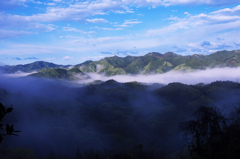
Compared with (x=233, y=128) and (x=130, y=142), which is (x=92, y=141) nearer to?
(x=130, y=142)

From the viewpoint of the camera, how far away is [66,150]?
188 meters

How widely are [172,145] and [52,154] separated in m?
107

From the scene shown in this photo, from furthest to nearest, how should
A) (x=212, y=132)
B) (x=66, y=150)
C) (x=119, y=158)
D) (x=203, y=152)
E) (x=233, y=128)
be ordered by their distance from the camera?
1. (x=66, y=150)
2. (x=119, y=158)
3. (x=233, y=128)
4. (x=212, y=132)
5. (x=203, y=152)

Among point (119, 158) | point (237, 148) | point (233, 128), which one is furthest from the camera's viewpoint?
point (119, 158)

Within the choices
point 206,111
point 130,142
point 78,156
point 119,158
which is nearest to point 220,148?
point 206,111

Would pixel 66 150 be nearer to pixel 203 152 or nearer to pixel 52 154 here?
pixel 52 154

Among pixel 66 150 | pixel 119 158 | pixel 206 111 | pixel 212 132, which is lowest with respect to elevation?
pixel 66 150

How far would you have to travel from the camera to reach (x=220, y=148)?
23.3 m

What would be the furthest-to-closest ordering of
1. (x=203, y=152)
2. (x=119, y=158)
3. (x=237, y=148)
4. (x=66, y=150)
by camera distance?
(x=66, y=150)
(x=119, y=158)
(x=203, y=152)
(x=237, y=148)

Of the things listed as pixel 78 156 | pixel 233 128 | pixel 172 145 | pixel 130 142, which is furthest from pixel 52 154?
pixel 233 128

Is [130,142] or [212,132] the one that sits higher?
[212,132]

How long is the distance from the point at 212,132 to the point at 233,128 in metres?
7.95

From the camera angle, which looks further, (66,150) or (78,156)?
(66,150)

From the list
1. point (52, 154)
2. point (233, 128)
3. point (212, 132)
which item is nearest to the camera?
point (212, 132)
